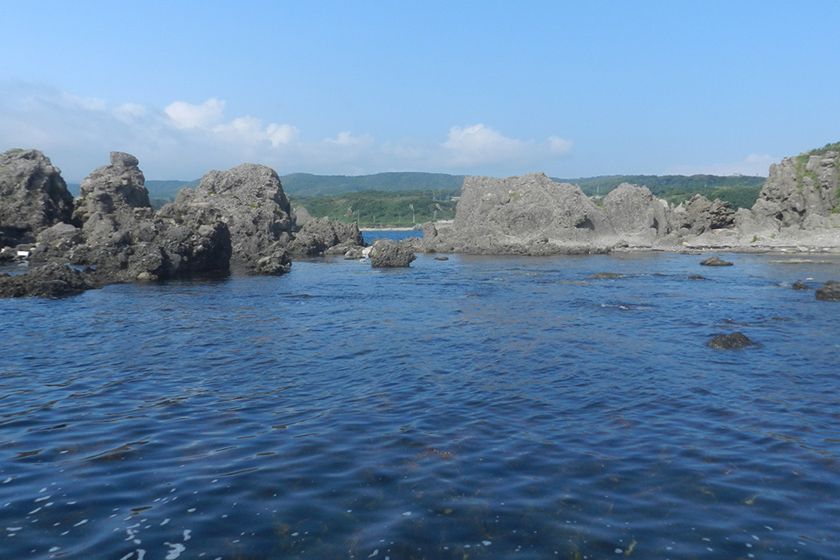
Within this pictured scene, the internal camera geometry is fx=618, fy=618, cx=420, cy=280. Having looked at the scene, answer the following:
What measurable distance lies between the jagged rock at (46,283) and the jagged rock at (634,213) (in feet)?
310

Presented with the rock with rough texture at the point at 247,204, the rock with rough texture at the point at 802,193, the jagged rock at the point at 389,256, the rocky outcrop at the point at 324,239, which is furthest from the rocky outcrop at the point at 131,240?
the rock with rough texture at the point at 802,193

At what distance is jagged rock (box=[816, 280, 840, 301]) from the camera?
40.4m

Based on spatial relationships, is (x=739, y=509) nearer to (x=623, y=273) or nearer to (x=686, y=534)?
(x=686, y=534)

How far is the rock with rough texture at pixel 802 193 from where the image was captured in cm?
10256

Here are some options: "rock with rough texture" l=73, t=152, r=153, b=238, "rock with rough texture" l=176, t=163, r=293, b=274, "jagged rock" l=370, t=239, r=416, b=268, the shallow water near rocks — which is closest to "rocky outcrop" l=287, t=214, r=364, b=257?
"rock with rough texture" l=176, t=163, r=293, b=274

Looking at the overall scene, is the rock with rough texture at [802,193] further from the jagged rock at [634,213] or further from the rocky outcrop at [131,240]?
the rocky outcrop at [131,240]

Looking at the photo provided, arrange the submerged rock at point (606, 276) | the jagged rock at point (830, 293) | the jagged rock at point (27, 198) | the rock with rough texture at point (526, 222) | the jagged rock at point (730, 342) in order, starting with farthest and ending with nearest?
the rock with rough texture at point (526, 222) < the jagged rock at point (27, 198) < the submerged rock at point (606, 276) < the jagged rock at point (830, 293) < the jagged rock at point (730, 342)

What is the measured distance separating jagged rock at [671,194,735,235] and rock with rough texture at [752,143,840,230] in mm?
5159

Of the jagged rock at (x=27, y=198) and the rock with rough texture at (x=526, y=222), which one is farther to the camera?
the rock with rough texture at (x=526, y=222)

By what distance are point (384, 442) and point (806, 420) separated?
10663 mm

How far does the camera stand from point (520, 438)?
14266 mm

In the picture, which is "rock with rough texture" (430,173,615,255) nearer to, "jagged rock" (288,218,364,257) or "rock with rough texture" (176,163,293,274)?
"jagged rock" (288,218,364,257)

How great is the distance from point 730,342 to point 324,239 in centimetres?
8814

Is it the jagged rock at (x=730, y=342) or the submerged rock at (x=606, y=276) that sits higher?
the jagged rock at (x=730, y=342)
